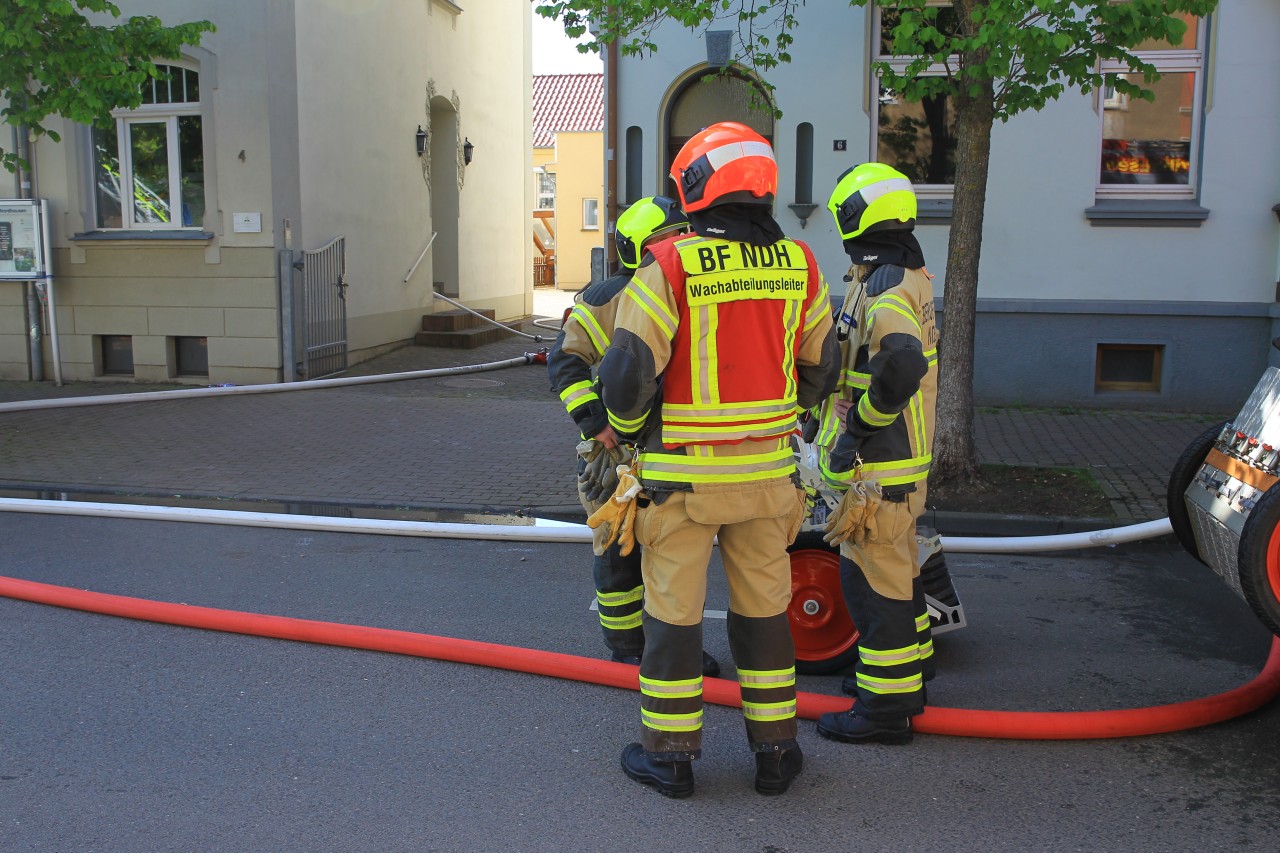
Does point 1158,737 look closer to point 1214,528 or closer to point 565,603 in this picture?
point 1214,528

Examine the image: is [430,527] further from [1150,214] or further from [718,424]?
[1150,214]

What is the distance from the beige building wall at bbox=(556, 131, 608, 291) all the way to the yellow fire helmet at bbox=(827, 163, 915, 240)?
→ 27376 millimetres

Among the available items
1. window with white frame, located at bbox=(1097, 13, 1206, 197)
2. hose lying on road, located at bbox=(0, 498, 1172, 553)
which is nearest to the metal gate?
hose lying on road, located at bbox=(0, 498, 1172, 553)

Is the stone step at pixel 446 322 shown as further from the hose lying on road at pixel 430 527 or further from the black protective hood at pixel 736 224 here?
the black protective hood at pixel 736 224

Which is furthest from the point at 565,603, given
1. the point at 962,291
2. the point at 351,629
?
the point at 962,291

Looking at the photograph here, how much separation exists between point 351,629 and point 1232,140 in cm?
926

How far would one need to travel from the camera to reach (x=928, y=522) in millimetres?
7086

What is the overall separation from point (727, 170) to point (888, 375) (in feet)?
2.90

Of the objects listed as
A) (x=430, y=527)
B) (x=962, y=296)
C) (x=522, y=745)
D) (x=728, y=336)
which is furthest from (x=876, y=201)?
(x=962, y=296)

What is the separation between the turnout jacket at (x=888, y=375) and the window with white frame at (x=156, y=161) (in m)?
10.7

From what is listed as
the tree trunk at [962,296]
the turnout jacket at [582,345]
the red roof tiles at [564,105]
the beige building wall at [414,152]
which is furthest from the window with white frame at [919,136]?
the red roof tiles at [564,105]

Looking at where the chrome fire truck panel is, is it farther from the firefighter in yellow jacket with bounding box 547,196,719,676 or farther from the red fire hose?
the firefighter in yellow jacket with bounding box 547,196,719,676

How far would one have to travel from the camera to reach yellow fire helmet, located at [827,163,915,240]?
12.9ft

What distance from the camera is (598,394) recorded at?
390 centimetres
